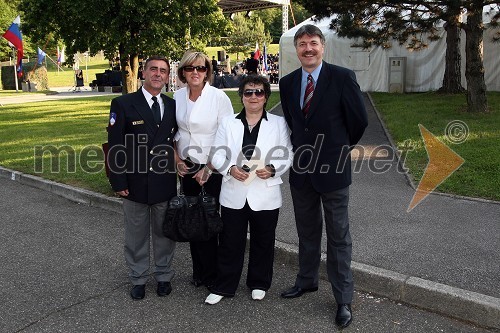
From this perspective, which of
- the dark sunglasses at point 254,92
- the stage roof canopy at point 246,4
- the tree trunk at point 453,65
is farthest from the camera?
the stage roof canopy at point 246,4

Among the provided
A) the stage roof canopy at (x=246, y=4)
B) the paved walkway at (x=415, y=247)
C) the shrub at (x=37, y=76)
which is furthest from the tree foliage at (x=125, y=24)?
the shrub at (x=37, y=76)

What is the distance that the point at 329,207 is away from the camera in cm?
369

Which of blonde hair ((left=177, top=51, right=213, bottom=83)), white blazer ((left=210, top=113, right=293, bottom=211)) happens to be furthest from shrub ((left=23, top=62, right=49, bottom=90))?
white blazer ((left=210, top=113, right=293, bottom=211))

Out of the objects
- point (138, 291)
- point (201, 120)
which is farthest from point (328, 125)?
point (138, 291)

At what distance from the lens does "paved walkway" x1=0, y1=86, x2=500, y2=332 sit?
3.87 meters

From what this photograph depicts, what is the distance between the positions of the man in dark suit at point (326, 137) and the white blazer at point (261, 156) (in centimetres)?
10

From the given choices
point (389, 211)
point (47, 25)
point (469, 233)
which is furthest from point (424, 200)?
point (47, 25)

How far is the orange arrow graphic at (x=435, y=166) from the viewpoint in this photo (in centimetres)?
684

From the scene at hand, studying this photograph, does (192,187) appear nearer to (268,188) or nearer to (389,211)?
(268,188)

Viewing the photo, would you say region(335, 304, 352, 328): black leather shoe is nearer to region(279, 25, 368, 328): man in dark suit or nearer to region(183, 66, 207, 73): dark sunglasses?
region(279, 25, 368, 328): man in dark suit

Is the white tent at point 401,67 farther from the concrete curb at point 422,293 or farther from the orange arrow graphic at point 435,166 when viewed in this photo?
the concrete curb at point 422,293

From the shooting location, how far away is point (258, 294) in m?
4.04

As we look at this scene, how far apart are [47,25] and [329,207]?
9.86m

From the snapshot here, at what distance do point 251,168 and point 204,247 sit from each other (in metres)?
0.88
